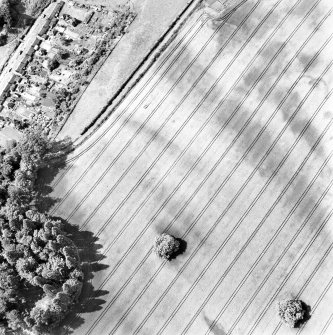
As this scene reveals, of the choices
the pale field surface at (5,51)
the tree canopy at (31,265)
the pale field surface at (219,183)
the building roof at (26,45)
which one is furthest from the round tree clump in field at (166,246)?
the pale field surface at (5,51)

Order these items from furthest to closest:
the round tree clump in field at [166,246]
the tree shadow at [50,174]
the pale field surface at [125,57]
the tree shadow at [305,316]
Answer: the pale field surface at [125,57] → the tree shadow at [50,174] → the round tree clump in field at [166,246] → the tree shadow at [305,316]

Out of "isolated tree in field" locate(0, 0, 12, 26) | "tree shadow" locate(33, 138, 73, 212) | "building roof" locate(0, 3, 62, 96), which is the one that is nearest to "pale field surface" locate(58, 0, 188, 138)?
"tree shadow" locate(33, 138, 73, 212)

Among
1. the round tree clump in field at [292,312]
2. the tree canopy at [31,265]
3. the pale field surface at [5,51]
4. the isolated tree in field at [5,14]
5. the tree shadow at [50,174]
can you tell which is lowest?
the tree canopy at [31,265]

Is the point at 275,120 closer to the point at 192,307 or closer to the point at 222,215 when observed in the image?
the point at 222,215

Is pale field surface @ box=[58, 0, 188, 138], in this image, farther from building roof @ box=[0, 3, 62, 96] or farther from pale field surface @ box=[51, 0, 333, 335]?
building roof @ box=[0, 3, 62, 96]

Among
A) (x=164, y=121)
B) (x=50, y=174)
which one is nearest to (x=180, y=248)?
(x=164, y=121)

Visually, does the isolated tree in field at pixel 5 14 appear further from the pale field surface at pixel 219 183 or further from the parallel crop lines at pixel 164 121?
the parallel crop lines at pixel 164 121
